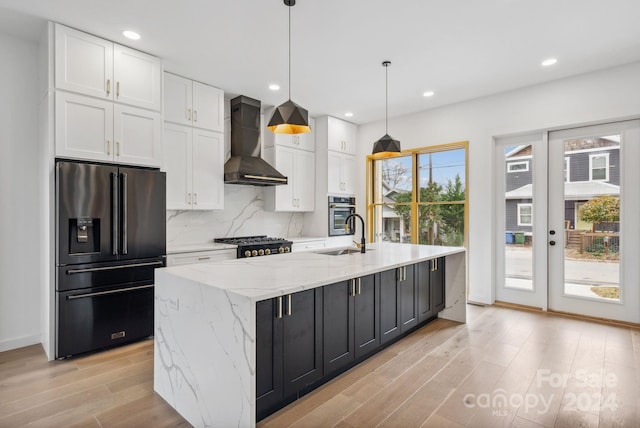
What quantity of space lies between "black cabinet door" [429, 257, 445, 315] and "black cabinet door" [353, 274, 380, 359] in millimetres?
1130

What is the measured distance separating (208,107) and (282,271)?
2809mm

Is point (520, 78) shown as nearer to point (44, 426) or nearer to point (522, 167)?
point (522, 167)

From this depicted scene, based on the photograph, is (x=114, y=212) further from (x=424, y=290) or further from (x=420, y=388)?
(x=424, y=290)

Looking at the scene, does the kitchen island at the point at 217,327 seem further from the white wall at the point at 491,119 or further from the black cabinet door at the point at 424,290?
the white wall at the point at 491,119

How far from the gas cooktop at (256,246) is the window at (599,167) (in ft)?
12.4

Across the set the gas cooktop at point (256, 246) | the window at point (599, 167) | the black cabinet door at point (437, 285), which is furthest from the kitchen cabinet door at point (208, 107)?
the window at point (599, 167)

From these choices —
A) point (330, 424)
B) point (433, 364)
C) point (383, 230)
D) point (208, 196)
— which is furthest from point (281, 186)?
point (330, 424)

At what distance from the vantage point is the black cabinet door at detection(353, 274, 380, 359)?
2582 mm

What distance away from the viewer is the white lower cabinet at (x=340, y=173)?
5.62 meters

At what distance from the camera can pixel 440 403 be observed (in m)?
2.22

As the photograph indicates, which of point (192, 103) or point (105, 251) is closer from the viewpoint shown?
point (105, 251)

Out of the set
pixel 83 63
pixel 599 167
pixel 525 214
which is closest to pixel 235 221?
pixel 83 63

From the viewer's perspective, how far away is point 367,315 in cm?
268

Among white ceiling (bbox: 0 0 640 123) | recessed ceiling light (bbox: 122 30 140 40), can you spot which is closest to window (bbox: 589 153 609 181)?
white ceiling (bbox: 0 0 640 123)
